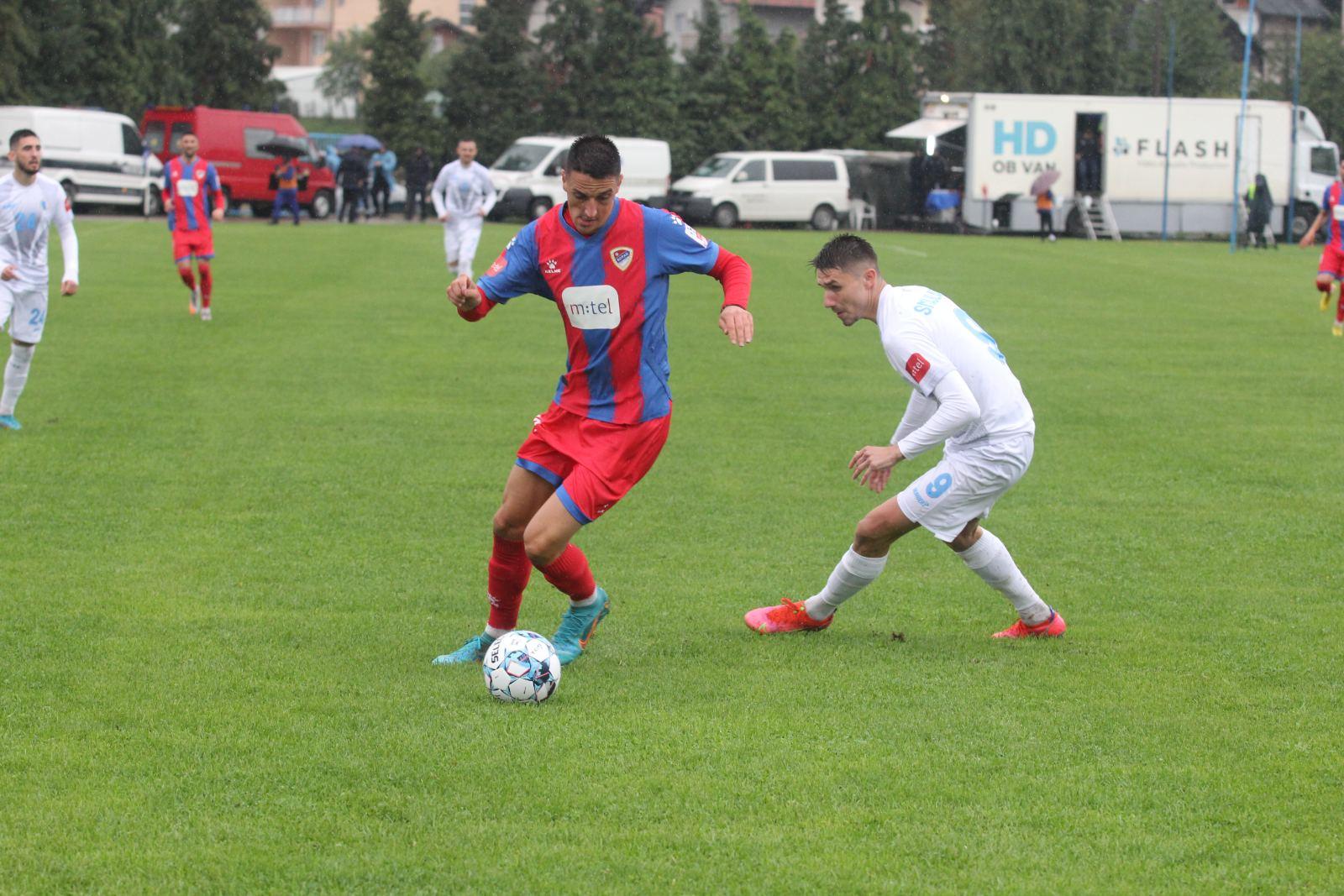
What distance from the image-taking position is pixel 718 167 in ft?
137

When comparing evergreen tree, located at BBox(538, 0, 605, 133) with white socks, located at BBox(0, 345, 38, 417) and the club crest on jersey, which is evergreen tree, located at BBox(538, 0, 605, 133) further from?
the club crest on jersey

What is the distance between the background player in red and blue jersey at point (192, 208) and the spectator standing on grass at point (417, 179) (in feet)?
73.2

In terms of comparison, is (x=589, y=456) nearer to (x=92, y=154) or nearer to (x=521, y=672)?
(x=521, y=672)

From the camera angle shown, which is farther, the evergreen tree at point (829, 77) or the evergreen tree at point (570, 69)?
the evergreen tree at point (829, 77)

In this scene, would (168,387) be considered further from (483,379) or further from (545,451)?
(545,451)

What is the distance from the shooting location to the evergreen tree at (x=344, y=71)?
75562mm

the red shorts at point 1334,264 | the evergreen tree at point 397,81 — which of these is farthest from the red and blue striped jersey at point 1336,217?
the evergreen tree at point 397,81

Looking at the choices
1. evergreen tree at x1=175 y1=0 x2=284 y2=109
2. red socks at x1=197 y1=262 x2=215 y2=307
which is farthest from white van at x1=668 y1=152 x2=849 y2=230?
red socks at x1=197 y1=262 x2=215 y2=307

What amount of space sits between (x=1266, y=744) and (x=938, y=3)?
65.0m

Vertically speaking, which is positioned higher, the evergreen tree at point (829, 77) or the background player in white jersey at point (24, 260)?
the evergreen tree at point (829, 77)

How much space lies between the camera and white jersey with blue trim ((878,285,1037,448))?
5.73 meters

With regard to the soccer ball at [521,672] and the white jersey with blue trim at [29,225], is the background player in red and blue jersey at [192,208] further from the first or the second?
the soccer ball at [521,672]

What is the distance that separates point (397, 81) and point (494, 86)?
324 cm

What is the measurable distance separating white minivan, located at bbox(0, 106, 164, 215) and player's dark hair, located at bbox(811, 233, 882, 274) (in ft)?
112
